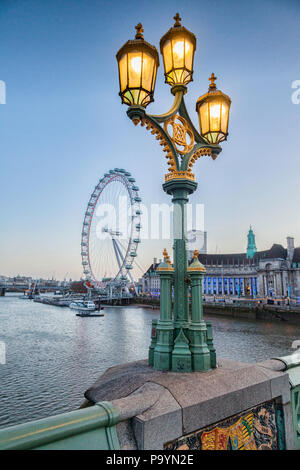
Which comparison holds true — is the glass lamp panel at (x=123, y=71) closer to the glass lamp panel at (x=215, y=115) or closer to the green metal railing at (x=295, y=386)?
the glass lamp panel at (x=215, y=115)

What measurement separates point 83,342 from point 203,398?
23.5m

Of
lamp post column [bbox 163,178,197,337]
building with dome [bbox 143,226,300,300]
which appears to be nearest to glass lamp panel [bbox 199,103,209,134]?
lamp post column [bbox 163,178,197,337]

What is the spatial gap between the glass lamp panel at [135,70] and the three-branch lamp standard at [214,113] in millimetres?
1792

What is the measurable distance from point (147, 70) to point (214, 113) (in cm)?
174

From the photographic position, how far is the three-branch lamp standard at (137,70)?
467 cm

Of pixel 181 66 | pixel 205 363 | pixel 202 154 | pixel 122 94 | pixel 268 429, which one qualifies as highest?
pixel 181 66

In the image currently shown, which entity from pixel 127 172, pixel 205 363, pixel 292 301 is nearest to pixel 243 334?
pixel 205 363

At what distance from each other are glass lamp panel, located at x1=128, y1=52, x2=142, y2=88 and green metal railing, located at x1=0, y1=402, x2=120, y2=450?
443 centimetres

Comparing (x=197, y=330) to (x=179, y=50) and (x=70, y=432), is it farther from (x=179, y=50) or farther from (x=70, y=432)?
(x=179, y=50)

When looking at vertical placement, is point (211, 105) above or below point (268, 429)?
above

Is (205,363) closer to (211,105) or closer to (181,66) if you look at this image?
(211,105)

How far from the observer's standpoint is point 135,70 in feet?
15.3

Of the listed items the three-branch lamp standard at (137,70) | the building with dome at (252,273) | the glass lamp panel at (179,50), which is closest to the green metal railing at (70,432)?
the three-branch lamp standard at (137,70)

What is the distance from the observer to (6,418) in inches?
369
